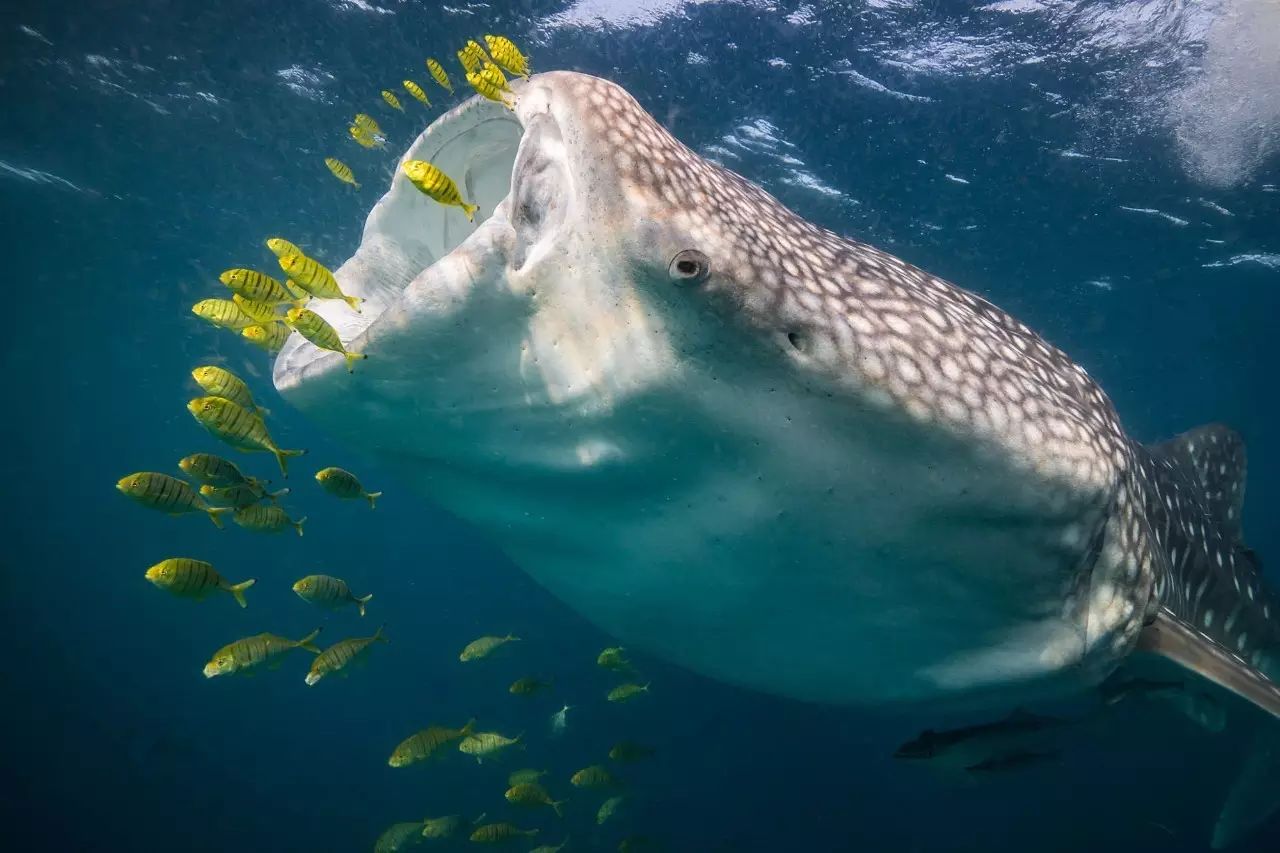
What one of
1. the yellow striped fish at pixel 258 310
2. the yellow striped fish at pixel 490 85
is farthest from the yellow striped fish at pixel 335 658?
the yellow striped fish at pixel 490 85

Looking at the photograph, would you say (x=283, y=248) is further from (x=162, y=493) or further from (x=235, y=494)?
(x=235, y=494)

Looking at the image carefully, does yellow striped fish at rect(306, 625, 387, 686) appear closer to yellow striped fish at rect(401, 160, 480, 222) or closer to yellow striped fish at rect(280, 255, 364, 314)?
yellow striped fish at rect(280, 255, 364, 314)

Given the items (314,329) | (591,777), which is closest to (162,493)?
(314,329)

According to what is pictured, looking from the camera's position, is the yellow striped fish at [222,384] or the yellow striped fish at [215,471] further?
the yellow striped fish at [215,471]

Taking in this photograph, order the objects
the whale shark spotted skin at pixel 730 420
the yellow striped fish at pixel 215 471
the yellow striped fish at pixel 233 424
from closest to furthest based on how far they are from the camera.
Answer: the whale shark spotted skin at pixel 730 420, the yellow striped fish at pixel 233 424, the yellow striped fish at pixel 215 471

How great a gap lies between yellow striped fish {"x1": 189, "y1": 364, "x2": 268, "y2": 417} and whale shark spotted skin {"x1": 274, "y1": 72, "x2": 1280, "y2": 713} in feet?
5.53

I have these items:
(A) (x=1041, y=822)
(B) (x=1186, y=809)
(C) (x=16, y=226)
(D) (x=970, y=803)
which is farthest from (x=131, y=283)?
(B) (x=1186, y=809)

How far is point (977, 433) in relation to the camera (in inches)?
91.4

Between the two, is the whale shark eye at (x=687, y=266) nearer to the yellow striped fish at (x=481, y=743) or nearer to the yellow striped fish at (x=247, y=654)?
the yellow striped fish at (x=247, y=654)

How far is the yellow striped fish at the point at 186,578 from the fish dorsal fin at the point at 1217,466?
8.17 metres

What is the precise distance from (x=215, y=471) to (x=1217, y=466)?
9071mm

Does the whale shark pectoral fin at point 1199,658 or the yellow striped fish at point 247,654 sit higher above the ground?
the whale shark pectoral fin at point 1199,658

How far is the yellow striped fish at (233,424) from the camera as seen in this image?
4.04 m

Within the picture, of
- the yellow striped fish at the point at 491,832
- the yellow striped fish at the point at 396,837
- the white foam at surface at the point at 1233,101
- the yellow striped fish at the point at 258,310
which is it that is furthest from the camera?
the white foam at surface at the point at 1233,101
